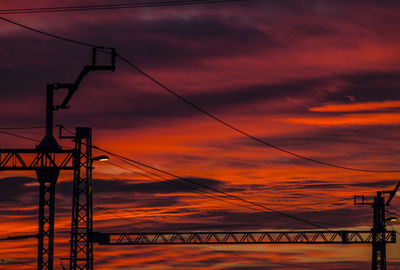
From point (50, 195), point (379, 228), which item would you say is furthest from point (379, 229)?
point (50, 195)

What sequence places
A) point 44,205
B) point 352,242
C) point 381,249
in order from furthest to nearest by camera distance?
point 352,242 < point 381,249 < point 44,205

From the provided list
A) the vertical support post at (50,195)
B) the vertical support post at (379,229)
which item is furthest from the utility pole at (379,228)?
the vertical support post at (50,195)

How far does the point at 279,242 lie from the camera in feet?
301

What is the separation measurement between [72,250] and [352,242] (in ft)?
139

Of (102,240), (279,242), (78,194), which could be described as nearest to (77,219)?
(78,194)

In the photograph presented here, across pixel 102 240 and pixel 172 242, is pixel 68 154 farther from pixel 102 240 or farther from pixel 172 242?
pixel 172 242

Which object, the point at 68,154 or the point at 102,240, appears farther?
the point at 102,240

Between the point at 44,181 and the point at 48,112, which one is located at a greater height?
the point at 48,112

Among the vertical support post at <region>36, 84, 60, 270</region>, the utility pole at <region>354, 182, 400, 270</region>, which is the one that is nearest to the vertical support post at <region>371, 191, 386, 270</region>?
the utility pole at <region>354, 182, 400, 270</region>

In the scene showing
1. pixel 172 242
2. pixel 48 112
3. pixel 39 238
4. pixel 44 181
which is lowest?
pixel 172 242

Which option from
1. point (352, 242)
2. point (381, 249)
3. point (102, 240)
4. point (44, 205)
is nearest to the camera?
point (44, 205)

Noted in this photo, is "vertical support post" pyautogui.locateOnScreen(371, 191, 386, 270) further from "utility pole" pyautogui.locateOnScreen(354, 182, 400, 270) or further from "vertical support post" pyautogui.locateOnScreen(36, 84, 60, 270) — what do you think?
"vertical support post" pyautogui.locateOnScreen(36, 84, 60, 270)

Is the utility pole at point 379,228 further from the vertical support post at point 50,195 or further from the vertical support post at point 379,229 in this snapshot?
the vertical support post at point 50,195

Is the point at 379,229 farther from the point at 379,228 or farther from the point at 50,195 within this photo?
the point at 50,195
